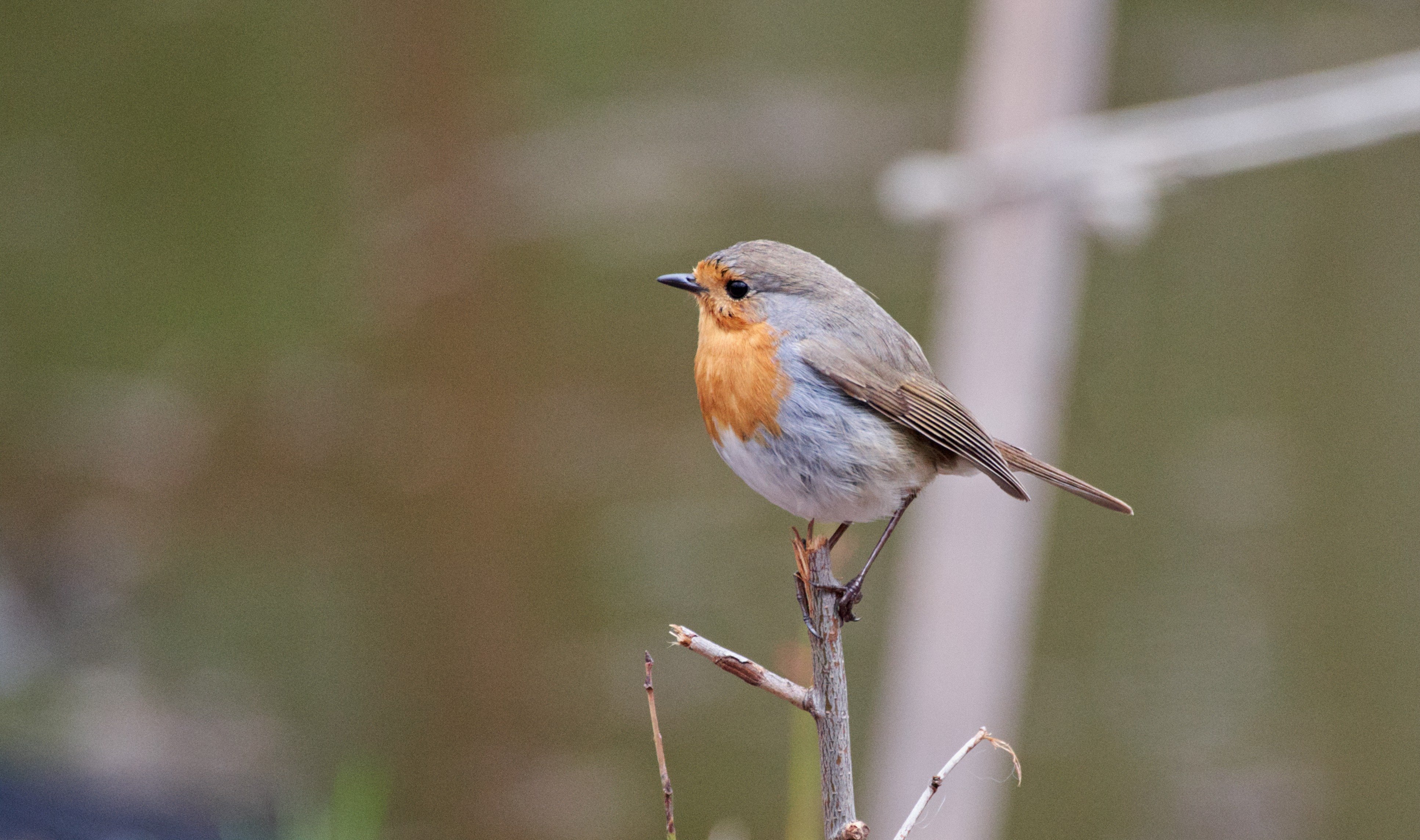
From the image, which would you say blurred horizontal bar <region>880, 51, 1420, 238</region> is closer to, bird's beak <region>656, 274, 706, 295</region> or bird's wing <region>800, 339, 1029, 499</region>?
bird's wing <region>800, 339, 1029, 499</region>

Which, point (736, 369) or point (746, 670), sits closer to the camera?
point (746, 670)

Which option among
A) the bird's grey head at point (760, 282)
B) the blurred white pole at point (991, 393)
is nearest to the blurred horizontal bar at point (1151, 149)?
the blurred white pole at point (991, 393)

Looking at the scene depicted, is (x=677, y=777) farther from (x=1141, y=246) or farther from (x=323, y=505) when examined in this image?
(x=1141, y=246)

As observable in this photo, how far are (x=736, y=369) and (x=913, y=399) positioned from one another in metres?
0.24

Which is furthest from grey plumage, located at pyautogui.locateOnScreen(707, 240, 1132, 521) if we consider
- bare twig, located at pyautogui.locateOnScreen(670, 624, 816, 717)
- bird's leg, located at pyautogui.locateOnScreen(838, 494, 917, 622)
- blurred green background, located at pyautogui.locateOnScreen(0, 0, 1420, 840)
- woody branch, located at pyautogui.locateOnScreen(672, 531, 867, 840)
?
blurred green background, located at pyautogui.locateOnScreen(0, 0, 1420, 840)

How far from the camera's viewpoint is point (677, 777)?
482cm

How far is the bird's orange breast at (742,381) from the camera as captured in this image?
5.45 ft

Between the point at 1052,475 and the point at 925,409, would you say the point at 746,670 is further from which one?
the point at 1052,475

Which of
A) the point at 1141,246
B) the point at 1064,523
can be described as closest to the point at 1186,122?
the point at 1141,246

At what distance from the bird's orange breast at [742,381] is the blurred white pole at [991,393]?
180 centimetres

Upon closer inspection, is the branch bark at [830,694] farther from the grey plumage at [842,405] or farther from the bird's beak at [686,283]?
the bird's beak at [686,283]

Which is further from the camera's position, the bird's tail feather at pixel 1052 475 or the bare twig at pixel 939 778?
the bird's tail feather at pixel 1052 475

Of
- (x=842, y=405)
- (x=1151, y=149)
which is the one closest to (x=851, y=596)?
(x=842, y=405)

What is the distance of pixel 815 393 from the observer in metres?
1.69
